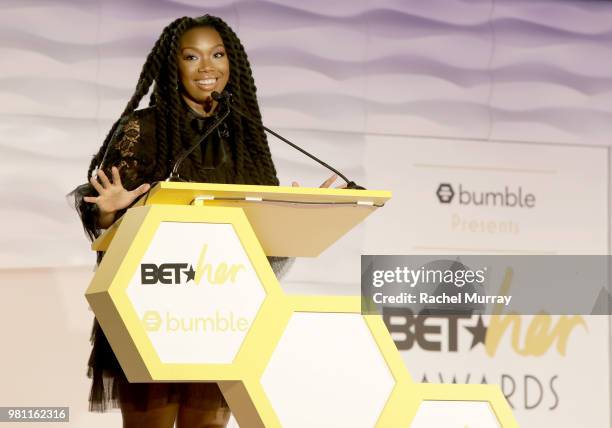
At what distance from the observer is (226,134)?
2730mm

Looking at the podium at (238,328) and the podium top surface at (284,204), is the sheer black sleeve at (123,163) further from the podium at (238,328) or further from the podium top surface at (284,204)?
the podium at (238,328)

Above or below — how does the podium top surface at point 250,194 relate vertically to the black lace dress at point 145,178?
above

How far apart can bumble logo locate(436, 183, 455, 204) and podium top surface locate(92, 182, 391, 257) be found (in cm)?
216

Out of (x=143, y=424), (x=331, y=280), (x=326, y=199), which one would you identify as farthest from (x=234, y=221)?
(x=331, y=280)

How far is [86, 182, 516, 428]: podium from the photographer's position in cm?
174

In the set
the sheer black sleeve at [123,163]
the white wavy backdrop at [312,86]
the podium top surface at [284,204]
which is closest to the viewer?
the podium top surface at [284,204]

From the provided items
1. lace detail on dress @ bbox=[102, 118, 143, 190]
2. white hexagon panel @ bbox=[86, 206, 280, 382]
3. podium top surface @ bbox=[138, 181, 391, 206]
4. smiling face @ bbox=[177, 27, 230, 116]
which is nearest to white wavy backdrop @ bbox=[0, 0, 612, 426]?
smiling face @ bbox=[177, 27, 230, 116]

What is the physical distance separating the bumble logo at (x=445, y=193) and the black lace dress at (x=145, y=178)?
68.7 inches

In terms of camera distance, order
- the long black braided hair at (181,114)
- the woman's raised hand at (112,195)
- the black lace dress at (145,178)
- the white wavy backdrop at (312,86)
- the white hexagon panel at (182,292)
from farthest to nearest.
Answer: the white wavy backdrop at (312,86) → the long black braided hair at (181,114) → the black lace dress at (145,178) → the woman's raised hand at (112,195) → the white hexagon panel at (182,292)

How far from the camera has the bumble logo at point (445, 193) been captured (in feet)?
14.4

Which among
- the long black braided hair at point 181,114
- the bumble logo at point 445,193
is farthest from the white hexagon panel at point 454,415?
the bumble logo at point 445,193

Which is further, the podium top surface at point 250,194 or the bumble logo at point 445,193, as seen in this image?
the bumble logo at point 445,193

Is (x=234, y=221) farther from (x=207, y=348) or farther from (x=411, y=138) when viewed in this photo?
(x=411, y=138)

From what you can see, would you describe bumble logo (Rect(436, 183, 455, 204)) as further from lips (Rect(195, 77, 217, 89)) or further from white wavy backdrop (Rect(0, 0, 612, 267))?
lips (Rect(195, 77, 217, 89))
